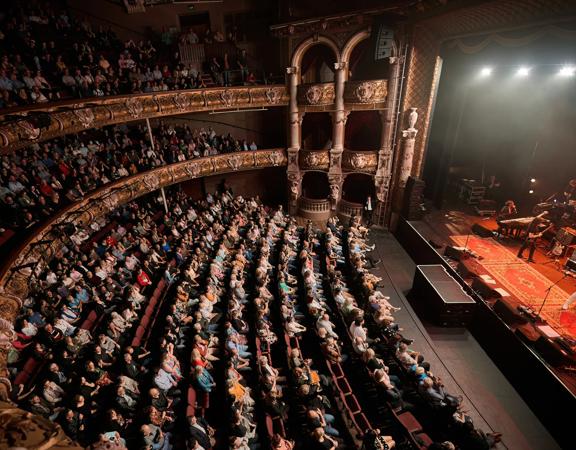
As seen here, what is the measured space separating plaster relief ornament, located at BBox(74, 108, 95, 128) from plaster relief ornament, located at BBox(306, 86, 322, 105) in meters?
7.75

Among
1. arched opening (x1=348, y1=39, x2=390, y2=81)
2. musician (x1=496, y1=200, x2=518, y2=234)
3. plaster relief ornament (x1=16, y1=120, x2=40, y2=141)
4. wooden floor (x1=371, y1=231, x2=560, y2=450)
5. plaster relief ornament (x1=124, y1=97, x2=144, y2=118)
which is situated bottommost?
wooden floor (x1=371, y1=231, x2=560, y2=450)

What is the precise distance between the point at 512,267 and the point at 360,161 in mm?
6554

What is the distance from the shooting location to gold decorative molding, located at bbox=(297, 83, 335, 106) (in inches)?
499

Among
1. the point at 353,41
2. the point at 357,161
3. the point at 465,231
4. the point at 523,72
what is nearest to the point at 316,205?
the point at 357,161

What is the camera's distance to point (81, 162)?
31.5 ft

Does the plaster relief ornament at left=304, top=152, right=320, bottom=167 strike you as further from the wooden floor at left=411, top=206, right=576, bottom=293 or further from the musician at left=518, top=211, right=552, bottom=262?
the musician at left=518, top=211, right=552, bottom=262

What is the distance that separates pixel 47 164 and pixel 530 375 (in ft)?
41.4

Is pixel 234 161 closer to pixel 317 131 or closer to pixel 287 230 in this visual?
pixel 287 230

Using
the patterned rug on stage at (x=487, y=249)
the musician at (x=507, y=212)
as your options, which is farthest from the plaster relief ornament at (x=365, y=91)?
the musician at (x=507, y=212)

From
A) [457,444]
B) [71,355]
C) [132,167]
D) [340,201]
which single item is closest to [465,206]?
[340,201]

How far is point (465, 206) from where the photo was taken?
43.1 ft

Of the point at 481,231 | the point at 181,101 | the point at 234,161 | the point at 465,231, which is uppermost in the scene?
the point at 181,101

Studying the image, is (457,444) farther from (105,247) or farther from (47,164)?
(47,164)

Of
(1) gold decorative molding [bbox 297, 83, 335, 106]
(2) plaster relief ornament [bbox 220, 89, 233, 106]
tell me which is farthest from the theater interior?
(1) gold decorative molding [bbox 297, 83, 335, 106]
